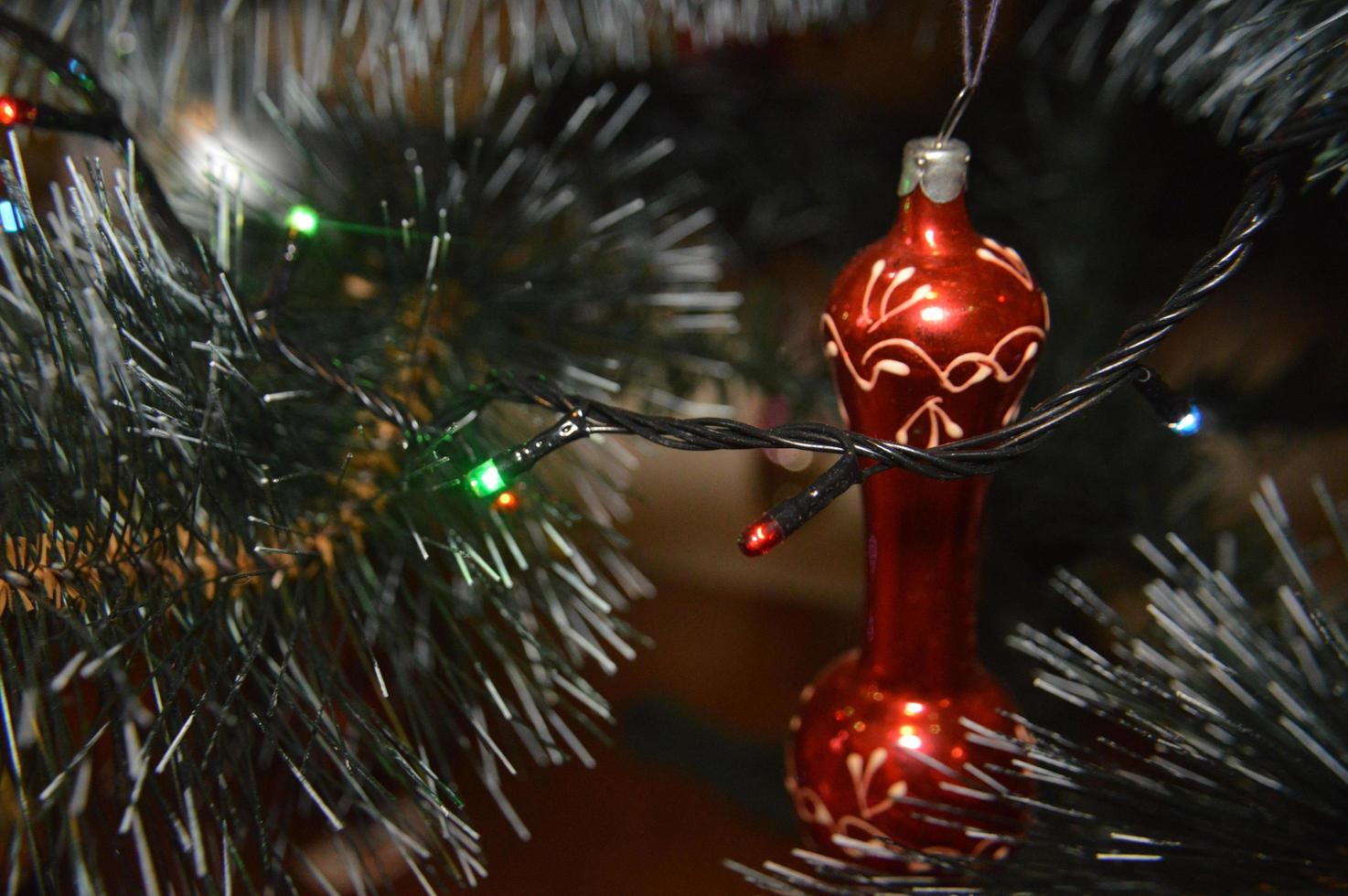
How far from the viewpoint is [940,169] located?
0.61 ft

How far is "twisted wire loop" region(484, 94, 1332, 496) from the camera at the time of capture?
16cm

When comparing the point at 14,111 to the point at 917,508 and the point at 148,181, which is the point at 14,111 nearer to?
the point at 148,181

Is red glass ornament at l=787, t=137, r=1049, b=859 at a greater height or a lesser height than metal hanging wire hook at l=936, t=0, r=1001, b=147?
lesser

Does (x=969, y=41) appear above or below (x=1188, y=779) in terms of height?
above

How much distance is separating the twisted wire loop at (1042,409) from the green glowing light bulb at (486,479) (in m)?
0.02

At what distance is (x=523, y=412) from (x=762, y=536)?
145 millimetres

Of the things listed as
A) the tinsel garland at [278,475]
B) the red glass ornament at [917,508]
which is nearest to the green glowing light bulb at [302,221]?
the tinsel garland at [278,475]

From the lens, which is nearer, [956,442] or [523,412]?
[956,442]

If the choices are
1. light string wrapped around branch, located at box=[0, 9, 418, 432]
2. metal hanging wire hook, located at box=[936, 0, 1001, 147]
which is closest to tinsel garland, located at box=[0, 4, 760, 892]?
light string wrapped around branch, located at box=[0, 9, 418, 432]

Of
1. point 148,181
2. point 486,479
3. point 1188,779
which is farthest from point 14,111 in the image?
point 1188,779

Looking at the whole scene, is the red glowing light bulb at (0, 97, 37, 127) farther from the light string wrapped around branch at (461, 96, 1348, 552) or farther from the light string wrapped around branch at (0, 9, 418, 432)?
the light string wrapped around branch at (461, 96, 1348, 552)

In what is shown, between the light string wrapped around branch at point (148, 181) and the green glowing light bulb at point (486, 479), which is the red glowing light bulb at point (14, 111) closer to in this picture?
the light string wrapped around branch at point (148, 181)

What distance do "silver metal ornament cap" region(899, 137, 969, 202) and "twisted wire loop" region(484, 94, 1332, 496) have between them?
0.04 metres

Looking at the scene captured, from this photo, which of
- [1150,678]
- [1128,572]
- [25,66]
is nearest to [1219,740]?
[1150,678]
